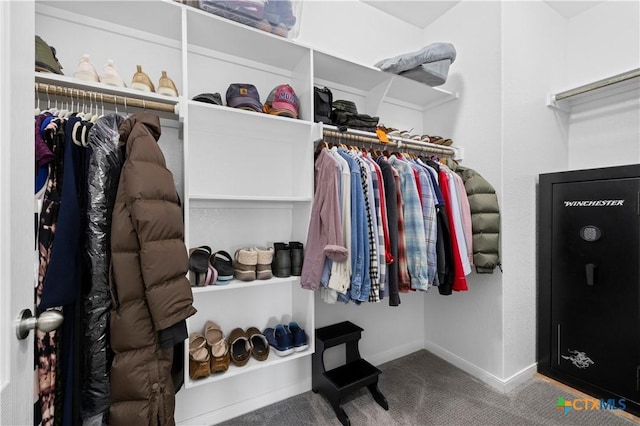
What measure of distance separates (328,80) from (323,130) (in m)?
0.55

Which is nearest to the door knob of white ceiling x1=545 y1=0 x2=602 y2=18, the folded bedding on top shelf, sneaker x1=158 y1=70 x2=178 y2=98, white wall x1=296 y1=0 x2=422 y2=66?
sneaker x1=158 y1=70 x2=178 y2=98

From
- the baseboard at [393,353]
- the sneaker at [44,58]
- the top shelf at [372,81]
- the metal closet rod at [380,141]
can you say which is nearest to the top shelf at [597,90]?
the top shelf at [372,81]

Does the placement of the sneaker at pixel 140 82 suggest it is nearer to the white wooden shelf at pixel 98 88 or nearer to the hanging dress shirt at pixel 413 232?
the white wooden shelf at pixel 98 88

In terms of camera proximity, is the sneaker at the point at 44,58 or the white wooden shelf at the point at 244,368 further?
the white wooden shelf at the point at 244,368

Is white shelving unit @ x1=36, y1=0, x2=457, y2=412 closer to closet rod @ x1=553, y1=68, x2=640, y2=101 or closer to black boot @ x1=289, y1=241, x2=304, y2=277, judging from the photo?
black boot @ x1=289, y1=241, x2=304, y2=277

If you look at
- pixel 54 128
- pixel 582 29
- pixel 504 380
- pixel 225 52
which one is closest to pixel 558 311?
pixel 504 380

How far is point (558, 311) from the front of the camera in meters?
1.84

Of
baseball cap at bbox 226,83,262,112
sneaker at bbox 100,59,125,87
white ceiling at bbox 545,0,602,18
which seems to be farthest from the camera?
white ceiling at bbox 545,0,602,18

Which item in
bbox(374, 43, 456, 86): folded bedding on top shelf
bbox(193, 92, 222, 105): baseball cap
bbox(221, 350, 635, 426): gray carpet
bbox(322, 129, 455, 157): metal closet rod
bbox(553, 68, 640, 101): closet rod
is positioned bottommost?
bbox(221, 350, 635, 426): gray carpet

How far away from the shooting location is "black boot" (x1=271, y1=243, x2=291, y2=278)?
1.47 m

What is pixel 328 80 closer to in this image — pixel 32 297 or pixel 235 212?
pixel 235 212

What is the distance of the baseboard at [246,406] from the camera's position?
1489 mm

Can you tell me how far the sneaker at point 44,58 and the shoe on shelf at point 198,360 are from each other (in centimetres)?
129

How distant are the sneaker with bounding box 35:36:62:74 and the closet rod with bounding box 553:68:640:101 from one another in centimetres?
289
